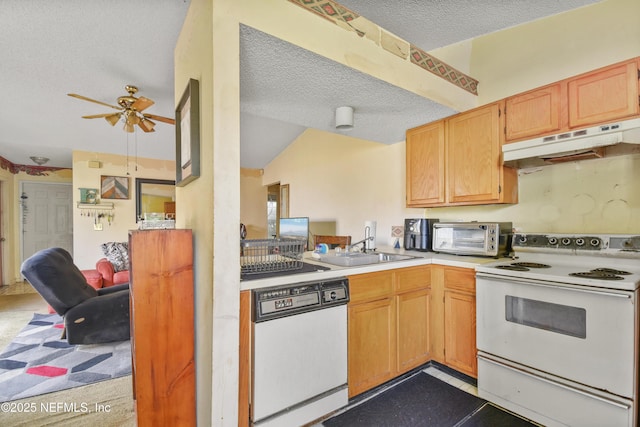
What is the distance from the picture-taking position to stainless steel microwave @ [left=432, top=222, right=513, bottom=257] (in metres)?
2.18

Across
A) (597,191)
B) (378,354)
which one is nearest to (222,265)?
(378,354)

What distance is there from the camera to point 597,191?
6.36 ft

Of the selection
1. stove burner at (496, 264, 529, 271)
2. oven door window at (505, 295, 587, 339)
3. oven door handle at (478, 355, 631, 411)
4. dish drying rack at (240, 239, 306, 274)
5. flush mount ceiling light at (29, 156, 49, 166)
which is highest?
flush mount ceiling light at (29, 156, 49, 166)

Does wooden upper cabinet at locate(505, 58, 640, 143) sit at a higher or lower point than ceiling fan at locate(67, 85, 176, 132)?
lower

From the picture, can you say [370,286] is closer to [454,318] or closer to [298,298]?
[298,298]

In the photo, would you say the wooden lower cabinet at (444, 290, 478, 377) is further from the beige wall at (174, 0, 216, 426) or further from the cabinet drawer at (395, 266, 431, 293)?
the beige wall at (174, 0, 216, 426)

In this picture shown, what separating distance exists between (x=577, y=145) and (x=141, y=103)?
354 centimetres

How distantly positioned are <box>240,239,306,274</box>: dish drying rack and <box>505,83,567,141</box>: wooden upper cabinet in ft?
5.93

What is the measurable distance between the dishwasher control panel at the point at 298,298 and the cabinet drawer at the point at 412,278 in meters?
0.52

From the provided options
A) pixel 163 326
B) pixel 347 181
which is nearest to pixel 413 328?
pixel 163 326

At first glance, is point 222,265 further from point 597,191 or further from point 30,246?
point 30,246

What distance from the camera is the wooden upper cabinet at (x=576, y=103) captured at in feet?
5.37

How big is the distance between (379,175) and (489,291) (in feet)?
6.30

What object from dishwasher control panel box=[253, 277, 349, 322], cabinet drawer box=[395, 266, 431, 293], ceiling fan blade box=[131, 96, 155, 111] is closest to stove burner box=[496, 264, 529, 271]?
cabinet drawer box=[395, 266, 431, 293]
